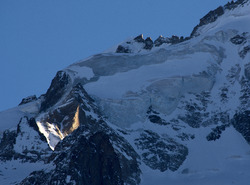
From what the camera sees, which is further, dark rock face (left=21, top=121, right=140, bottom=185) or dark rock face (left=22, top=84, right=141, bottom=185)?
dark rock face (left=22, top=84, right=141, bottom=185)

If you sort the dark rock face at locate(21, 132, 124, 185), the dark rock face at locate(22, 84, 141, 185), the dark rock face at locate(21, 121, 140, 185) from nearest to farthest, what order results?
1. the dark rock face at locate(21, 132, 124, 185)
2. the dark rock face at locate(21, 121, 140, 185)
3. the dark rock face at locate(22, 84, 141, 185)

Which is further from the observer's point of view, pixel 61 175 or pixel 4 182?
pixel 4 182

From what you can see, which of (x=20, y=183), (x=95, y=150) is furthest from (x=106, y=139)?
(x=20, y=183)

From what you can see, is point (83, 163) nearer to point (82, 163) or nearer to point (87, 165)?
point (82, 163)

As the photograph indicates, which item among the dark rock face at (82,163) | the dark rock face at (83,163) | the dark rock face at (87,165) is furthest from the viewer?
the dark rock face at (82,163)

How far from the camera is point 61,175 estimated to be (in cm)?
18350

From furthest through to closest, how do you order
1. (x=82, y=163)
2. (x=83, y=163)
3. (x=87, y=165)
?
(x=82, y=163)
(x=83, y=163)
(x=87, y=165)

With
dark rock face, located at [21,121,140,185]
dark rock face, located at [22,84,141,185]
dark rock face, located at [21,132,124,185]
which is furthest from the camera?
dark rock face, located at [22,84,141,185]

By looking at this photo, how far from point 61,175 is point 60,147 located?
10.6 meters

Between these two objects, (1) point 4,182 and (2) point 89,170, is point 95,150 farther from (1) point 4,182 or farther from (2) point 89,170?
(1) point 4,182

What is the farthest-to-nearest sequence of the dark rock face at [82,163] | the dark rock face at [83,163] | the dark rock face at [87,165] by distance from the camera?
the dark rock face at [82,163]
the dark rock face at [83,163]
the dark rock face at [87,165]

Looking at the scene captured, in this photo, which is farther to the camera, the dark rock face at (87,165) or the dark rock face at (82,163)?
the dark rock face at (82,163)

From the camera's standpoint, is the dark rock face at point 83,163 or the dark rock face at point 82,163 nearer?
the dark rock face at point 83,163

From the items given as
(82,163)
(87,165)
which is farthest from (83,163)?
(87,165)
